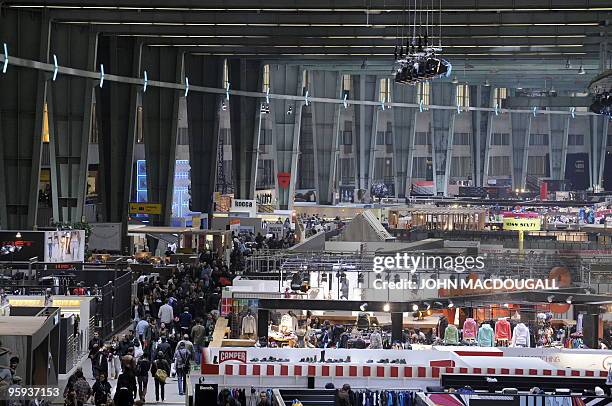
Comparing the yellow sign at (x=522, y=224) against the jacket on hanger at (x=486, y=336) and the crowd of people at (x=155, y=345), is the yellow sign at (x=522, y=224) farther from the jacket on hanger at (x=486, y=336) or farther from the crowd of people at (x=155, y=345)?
the jacket on hanger at (x=486, y=336)

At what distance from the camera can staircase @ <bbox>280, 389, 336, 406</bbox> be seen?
16422 millimetres

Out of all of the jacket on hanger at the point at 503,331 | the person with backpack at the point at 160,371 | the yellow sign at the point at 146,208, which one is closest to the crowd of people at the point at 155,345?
the person with backpack at the point at 160,371

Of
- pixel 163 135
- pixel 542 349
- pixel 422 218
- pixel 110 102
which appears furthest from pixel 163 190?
pixel 542 349

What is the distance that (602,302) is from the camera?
22.0m

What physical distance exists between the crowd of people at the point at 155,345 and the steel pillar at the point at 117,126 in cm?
965

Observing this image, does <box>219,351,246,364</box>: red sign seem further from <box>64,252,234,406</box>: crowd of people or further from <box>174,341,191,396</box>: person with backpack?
<box>174,341,191,396</box>: person with backpack

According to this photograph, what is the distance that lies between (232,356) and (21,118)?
18.4 m

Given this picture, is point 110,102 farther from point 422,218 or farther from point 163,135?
point 422,218

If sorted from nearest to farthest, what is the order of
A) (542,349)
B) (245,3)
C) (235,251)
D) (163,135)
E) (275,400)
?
(275,400) < (542,349) < (245,3) < (235,251) < (163,135)

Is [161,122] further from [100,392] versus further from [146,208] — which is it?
[100,392]

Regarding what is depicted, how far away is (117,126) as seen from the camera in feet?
140

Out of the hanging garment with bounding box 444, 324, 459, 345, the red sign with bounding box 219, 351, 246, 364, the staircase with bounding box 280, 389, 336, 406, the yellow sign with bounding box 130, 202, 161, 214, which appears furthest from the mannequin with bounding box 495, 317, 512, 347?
the yellow sign with bounding box 130, 202, 161, 214

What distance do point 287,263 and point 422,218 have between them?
24251mm

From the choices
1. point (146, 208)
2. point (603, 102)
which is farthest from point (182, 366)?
point (146, 208)
